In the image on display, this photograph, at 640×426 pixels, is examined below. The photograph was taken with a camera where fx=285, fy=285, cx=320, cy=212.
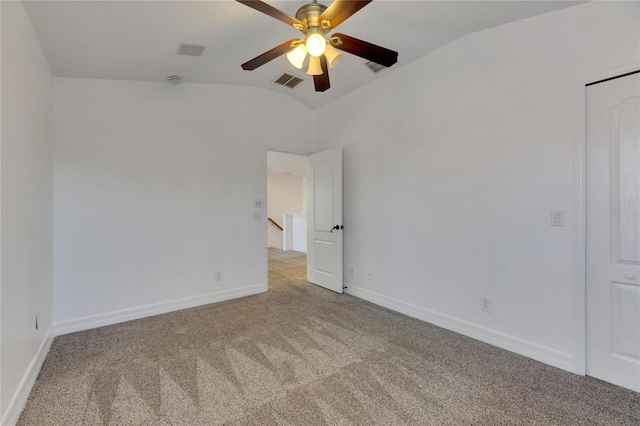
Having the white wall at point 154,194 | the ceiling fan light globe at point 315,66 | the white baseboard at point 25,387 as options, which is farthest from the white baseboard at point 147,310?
the ceiling fan light globe at point 315,66

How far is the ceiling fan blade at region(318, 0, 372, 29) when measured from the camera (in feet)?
5.15

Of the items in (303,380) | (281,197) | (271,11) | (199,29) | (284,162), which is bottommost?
(303,380)

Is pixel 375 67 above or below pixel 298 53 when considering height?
above

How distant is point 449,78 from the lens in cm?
282

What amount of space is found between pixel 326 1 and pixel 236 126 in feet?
6.76

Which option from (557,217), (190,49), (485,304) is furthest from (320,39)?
(485,304)

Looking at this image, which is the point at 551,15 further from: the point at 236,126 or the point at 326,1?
the point at 236,126

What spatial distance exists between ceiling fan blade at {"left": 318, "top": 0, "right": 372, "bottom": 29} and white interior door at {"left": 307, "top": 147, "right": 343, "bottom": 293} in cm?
222

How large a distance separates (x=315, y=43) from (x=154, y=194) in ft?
8.28

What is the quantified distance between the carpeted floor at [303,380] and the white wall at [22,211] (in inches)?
9.2

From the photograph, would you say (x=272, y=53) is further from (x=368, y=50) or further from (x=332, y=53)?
(x=368, y=50)

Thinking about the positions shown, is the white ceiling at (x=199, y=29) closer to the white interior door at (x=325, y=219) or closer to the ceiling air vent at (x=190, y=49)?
the ceiling air vent at (x=190, y=49)

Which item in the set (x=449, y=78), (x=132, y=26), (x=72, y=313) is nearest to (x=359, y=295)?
(x=449, y=78)

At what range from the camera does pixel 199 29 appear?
2354mm
